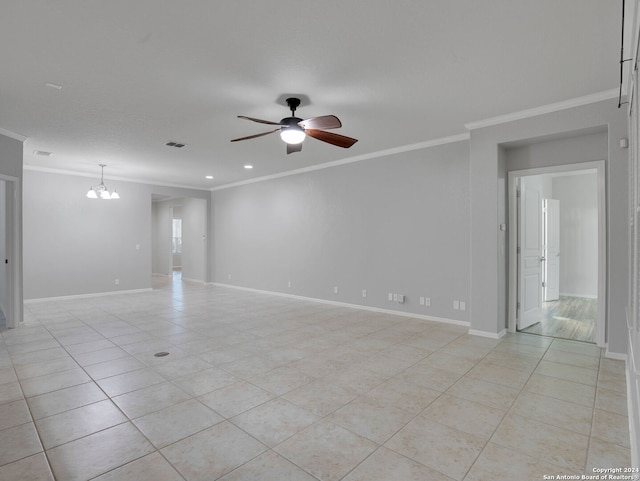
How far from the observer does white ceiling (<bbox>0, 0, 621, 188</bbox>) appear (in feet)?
7.27

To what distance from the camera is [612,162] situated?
3410 mm

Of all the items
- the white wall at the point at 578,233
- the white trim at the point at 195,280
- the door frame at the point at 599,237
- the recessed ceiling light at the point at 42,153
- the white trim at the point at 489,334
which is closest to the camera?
the door frame at the point at 599,237

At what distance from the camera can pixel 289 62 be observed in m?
2.81

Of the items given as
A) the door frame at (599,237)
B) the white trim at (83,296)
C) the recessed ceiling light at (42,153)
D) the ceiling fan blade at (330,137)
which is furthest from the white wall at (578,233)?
the recessed ceiling light at (42,153)

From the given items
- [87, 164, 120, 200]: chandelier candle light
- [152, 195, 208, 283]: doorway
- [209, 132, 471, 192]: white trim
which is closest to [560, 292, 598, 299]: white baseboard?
[209, 132, 471, 192]: white trim

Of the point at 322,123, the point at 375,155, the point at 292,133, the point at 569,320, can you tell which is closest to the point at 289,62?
the point at 322,123

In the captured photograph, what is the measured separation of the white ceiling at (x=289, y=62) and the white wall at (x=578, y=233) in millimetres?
4712

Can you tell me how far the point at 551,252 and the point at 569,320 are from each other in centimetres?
213

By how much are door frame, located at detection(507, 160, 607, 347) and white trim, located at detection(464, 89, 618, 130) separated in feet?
2.28

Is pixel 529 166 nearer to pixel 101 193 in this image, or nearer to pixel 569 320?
pixel 569 320

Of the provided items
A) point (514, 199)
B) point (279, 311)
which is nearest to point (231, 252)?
point (279, 311)

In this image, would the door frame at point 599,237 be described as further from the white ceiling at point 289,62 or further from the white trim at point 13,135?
the white trim at point 13,135

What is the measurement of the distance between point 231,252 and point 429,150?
578 cm

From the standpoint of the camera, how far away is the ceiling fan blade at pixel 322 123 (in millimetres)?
3088
